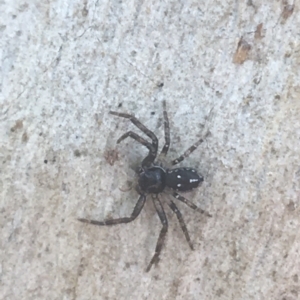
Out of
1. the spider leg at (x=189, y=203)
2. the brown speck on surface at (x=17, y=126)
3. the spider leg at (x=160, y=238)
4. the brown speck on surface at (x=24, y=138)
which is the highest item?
the brown speck on surface at (x=17, y=126)

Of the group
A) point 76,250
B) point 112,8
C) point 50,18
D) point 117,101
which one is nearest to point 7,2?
point 50,18

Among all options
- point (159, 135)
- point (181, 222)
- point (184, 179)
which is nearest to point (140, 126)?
point (159, 135)

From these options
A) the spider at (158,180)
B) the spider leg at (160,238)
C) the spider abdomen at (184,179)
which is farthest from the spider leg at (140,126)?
the spider leg at (160,238)

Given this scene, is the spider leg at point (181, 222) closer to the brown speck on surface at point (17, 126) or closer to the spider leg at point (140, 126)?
the spider leg at point (140, 126)

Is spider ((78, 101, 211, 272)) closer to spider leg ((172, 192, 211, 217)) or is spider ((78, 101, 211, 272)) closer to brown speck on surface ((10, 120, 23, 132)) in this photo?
spider leg ((172, 192, 211, 217))

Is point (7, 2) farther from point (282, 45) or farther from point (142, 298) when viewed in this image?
point (142, 298)
